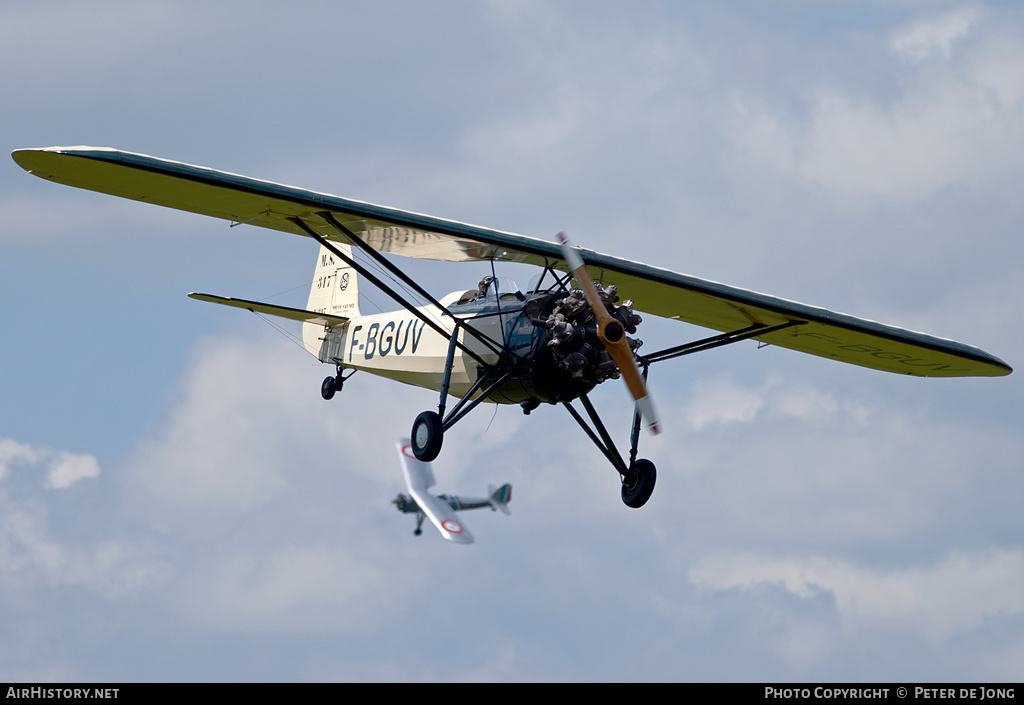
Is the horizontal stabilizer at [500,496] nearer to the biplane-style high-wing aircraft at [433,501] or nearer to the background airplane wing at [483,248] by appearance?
the biplane-style high-wing aircraft at [433,501]

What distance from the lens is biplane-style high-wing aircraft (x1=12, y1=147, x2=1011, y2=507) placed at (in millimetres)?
17219

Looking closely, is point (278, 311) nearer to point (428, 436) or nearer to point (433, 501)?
point (428, 436)

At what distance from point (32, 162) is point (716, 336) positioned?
11.0 metres

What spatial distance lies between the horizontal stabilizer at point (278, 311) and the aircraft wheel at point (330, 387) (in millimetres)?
1166

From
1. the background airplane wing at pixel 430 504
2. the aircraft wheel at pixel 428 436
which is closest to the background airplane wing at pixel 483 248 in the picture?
the aircraft wheel at pixel 428 436

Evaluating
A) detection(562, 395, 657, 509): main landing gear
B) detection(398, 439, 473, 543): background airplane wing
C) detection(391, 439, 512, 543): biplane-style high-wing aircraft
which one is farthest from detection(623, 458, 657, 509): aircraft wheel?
detection(398, 439, 473, 543): background airplane wing

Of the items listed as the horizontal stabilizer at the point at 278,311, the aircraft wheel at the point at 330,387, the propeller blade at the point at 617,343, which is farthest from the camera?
the aircraft wheel at the point at 330,387

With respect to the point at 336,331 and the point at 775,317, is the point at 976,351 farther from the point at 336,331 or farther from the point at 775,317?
the point at 336,331

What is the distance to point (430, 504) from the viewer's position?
1594 inches

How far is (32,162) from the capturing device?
16062 mm

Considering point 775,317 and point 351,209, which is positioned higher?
point 775,317

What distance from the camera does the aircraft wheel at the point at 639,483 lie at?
19.5m

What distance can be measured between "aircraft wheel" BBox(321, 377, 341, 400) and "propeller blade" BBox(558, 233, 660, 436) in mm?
7772
